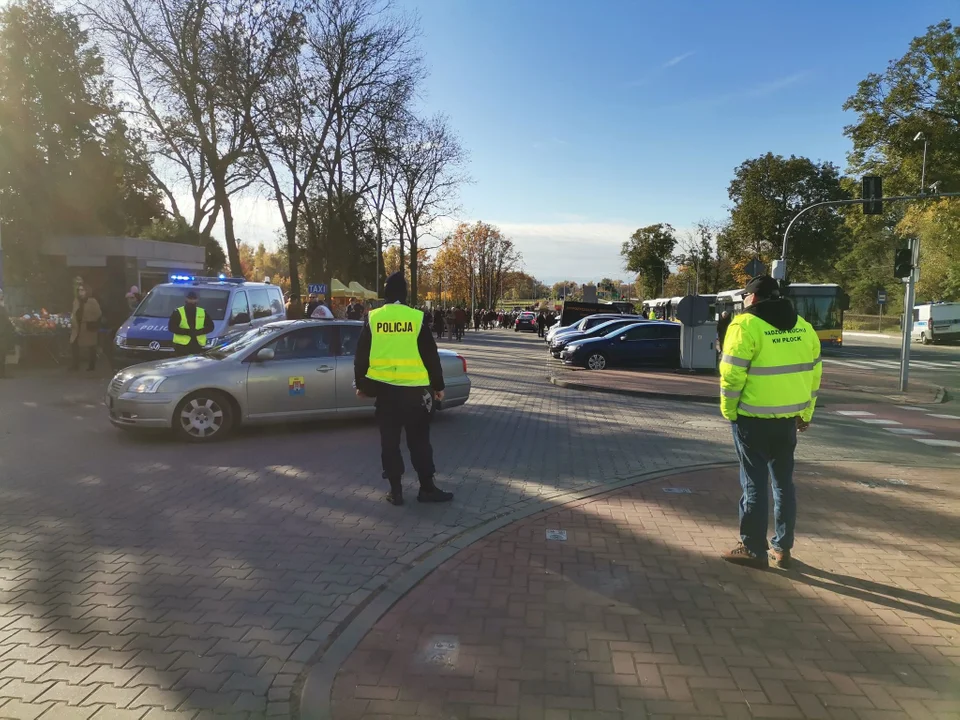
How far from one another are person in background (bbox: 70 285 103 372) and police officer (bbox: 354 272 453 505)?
36.5 ft

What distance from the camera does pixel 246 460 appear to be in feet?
25.0

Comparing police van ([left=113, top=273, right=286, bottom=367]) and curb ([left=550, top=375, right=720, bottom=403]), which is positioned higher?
police van ([left=113, top=273, right=286, bottom=367])

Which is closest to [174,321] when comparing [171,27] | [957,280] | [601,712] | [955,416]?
[601,712]

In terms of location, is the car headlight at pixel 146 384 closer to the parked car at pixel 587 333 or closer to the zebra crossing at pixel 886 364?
the parked car at pixel 587 333

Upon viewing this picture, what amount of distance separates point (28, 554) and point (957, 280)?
60211mm

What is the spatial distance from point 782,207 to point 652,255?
32119mm

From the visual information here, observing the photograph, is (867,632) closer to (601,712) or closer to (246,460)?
(601,712)

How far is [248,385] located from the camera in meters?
8.72

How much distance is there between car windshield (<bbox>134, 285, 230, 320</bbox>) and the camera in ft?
44.6

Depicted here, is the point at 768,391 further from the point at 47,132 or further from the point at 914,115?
the point at 914,115

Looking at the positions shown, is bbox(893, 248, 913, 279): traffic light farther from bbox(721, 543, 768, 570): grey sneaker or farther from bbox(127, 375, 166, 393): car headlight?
bbox(127, 375, 166, 393): car headlight

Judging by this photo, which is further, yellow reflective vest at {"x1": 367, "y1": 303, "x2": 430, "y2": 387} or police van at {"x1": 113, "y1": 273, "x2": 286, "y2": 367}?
police van at {"x1": 113, "y1": 273, "x2": 286, "y2": 367}

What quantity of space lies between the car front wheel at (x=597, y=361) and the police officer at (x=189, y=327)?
37.6 feet

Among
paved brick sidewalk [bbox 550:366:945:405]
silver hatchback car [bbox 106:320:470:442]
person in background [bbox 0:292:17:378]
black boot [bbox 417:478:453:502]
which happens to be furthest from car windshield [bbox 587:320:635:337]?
black boot [bbox 417:478:453:502]
